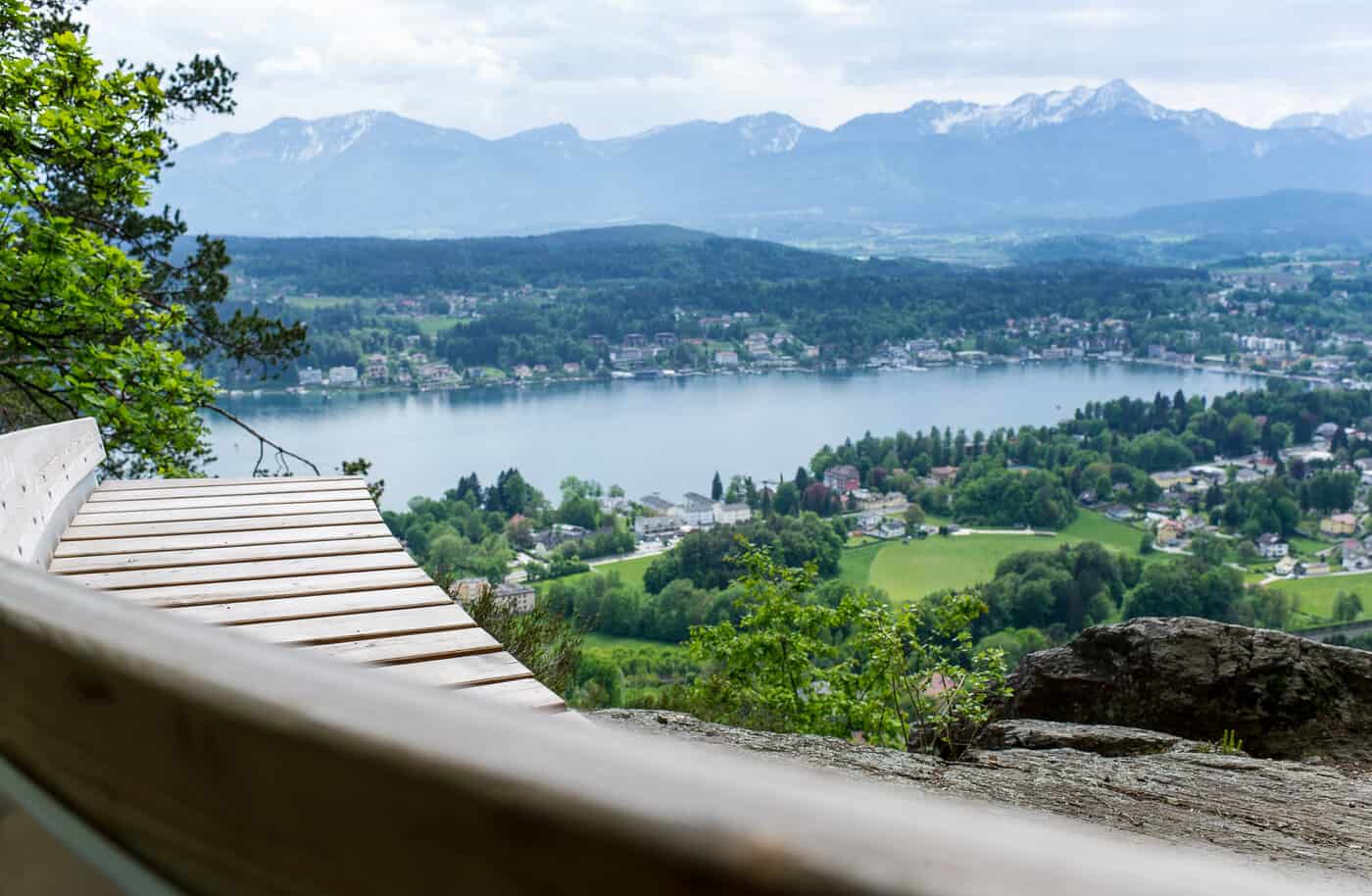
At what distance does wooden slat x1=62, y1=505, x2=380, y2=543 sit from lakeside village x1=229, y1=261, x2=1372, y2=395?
66732mm

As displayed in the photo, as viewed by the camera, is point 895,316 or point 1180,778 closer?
point 1180,778

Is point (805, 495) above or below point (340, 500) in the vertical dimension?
below

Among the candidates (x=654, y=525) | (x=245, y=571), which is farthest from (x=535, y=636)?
(x=654, y=525)

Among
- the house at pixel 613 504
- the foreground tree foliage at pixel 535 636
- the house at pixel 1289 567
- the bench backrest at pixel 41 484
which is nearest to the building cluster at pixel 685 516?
the house at pixel 613 504

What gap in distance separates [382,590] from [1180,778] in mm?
2350

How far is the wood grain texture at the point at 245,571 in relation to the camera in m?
2.63

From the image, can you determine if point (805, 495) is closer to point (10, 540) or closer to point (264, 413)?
point (264, 413)

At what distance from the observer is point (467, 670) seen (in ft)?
7.17

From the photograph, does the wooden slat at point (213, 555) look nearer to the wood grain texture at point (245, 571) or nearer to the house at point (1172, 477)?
the wood grain texture at point (245, 571)

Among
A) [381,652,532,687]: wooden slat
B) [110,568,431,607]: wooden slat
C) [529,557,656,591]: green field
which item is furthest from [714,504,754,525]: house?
[381,652,532,687]: wooden slat

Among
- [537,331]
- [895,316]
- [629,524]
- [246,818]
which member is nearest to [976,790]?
[246,818]

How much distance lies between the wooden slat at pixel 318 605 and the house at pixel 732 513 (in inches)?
1290

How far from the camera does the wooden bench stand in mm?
2262

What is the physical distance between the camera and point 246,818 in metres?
0.36
